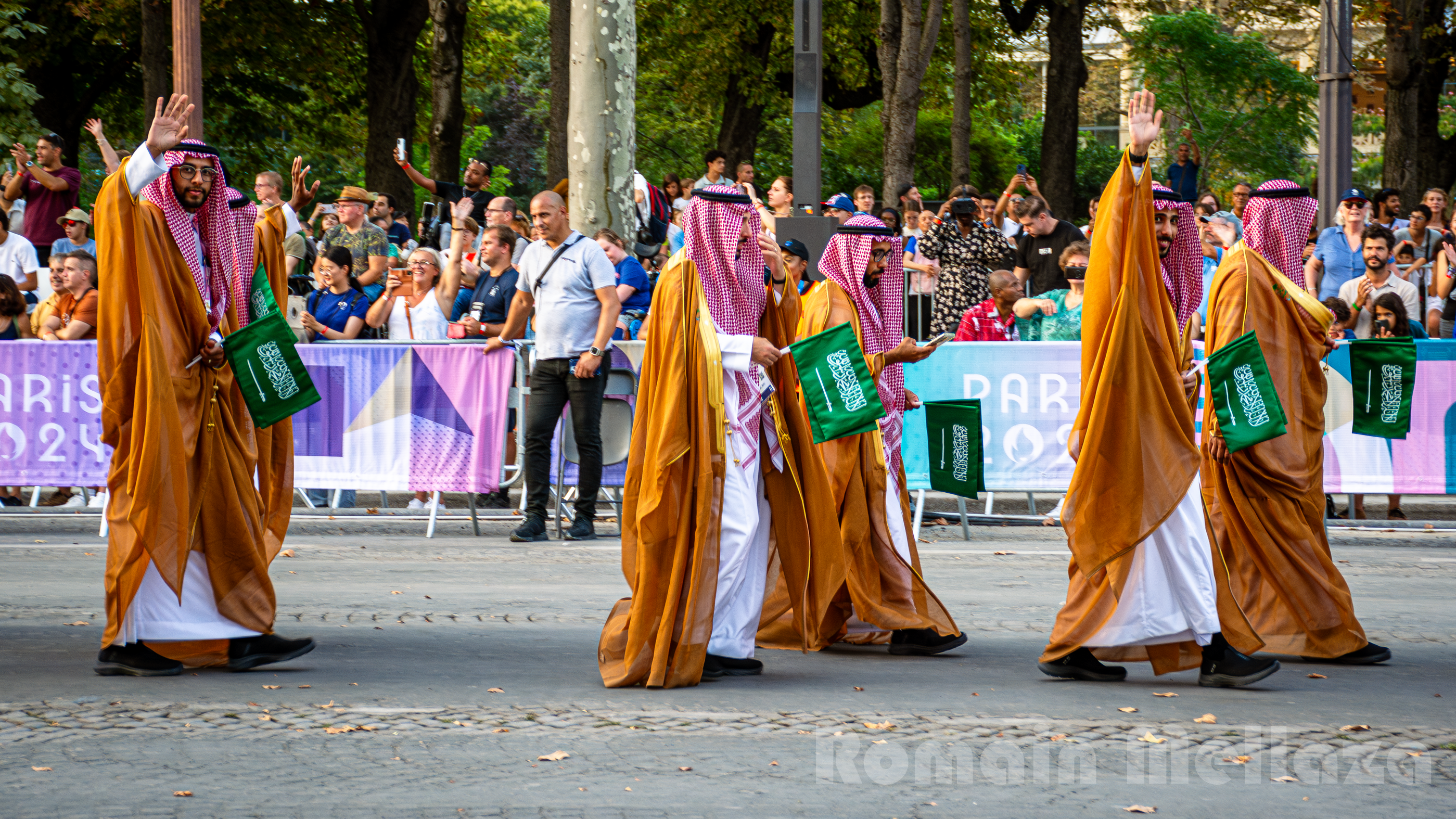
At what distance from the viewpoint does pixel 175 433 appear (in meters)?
6.43

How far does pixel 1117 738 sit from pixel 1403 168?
21618 mm

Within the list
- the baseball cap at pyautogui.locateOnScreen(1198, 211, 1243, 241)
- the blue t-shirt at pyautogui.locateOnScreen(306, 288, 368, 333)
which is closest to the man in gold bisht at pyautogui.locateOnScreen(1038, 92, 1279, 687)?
the baseball cap at pyautogui.locateOnScreen(1198, 211, 1243, 241)

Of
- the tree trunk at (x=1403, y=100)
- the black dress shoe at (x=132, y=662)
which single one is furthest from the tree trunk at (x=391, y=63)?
the black dress shoe at (x=132, y=662)

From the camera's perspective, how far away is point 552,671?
6617mm

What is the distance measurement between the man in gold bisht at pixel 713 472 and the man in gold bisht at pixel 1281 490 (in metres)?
1.79

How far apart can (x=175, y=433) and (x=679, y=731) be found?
2461mm

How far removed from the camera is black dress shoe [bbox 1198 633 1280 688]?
245 inches

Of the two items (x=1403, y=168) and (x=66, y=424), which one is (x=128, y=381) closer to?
(x=66, y=424)

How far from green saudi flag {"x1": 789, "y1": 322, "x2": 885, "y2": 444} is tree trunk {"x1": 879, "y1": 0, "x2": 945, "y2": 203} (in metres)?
14.3

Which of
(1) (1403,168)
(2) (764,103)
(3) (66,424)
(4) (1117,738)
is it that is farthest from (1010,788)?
(2) (764,103)

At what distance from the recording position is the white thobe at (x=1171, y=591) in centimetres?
615

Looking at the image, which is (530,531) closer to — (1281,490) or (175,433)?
(175,433)

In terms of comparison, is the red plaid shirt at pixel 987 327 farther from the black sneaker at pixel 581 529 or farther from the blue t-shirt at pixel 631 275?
the black sneaker at pixel 581 529

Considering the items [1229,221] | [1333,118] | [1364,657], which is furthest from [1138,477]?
[1333,118]
